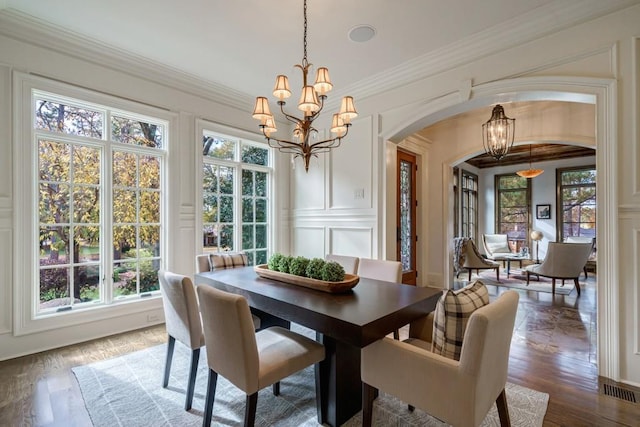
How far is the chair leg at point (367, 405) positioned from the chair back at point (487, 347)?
20.1 inches

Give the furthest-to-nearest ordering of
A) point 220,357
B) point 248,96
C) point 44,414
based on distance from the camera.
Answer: point 248,96, point 44,414, point 220,357

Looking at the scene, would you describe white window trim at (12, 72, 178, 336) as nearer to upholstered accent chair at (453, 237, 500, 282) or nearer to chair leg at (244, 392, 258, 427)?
chair leg at (244, 392, 258, 427)

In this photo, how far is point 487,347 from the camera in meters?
1.25

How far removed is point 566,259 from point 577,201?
13.6 feet

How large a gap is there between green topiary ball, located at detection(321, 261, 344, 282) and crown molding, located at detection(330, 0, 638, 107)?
2595 millimetres

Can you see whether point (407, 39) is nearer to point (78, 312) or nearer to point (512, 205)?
point (78, 312)

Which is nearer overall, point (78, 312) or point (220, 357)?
point (220, 357)

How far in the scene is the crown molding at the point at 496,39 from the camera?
2408 mm

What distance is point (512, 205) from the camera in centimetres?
890

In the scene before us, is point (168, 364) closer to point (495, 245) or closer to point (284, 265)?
point (284, 265)

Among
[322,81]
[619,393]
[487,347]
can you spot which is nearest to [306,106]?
[322,81]

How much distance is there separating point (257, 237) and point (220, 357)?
312cm

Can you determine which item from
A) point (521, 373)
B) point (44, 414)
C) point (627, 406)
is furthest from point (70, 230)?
point (627, 406)

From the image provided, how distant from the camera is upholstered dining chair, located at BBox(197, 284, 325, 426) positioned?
1482mm
